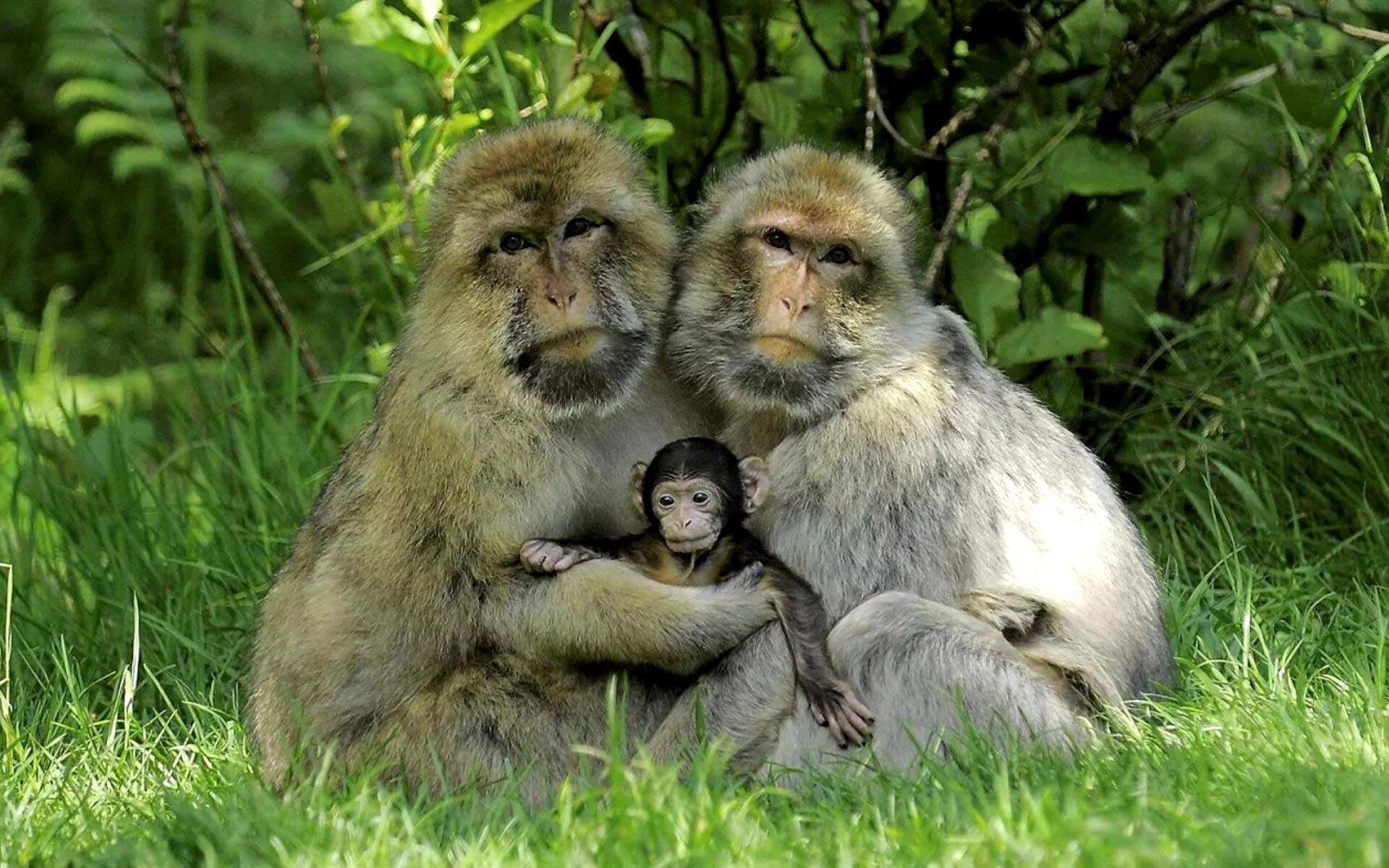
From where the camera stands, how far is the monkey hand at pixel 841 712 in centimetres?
394

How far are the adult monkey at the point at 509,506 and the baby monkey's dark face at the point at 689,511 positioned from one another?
0.36 feet

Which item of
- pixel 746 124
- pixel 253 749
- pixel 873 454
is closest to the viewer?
pixel 873 454

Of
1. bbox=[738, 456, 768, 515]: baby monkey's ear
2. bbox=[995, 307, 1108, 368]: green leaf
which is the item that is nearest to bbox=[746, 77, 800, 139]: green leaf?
bbox=[995, 307, 1108, 368]: green leaf

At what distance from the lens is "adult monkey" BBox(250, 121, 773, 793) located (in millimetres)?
4035

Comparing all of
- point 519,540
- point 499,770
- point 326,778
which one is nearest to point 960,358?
point 519,540

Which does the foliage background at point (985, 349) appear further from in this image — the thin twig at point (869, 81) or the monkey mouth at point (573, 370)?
the monkey mouth at point (573, 370)

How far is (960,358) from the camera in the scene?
4.37 metres

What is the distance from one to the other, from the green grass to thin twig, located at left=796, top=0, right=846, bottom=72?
1373mm

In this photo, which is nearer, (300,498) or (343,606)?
(343,606)

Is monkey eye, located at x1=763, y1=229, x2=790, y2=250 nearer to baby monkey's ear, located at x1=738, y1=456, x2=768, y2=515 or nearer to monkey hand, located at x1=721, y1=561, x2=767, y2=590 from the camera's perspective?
baby monkey's ear, located at x1=738, y1=456, x2=768, y2=515

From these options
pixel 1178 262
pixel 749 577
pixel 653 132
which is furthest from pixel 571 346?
pixel 1178 262

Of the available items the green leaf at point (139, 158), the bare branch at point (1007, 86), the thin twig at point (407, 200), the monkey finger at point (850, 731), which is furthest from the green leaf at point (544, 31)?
the green leaf at point (139, 158)

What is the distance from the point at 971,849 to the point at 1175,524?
112 inches

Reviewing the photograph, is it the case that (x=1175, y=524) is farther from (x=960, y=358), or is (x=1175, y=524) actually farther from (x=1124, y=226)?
(x=960, y=358)
